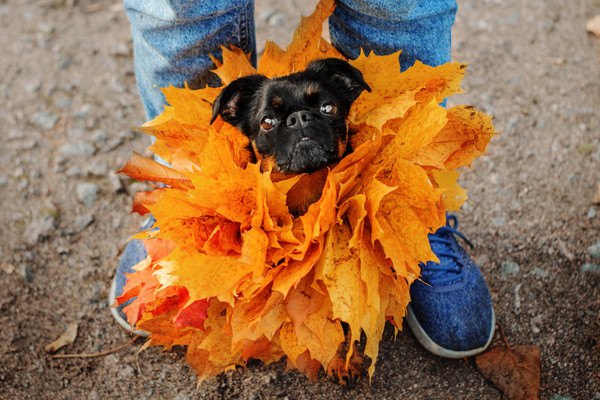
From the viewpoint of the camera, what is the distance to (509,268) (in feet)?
6.85

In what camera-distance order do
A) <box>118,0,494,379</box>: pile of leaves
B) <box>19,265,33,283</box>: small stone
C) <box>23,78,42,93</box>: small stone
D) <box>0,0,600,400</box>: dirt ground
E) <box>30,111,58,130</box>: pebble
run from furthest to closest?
<box>23,78,42,93</box>: small stone, <box>30,111,58,130</box>: pebble, <box>19,265,33,283</box>: small stone, <box>0,0,600,400</box>: dirt ground, <box>118,0,494,379</box>: pile of leaves

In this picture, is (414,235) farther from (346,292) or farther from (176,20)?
(176,20)

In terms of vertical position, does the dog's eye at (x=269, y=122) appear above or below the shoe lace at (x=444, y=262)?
above

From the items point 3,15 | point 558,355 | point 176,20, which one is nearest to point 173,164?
point 176,20

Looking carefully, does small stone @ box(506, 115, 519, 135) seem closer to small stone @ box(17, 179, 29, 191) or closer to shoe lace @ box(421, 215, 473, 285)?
shoe lace @ box(421, 215, 473, 285)

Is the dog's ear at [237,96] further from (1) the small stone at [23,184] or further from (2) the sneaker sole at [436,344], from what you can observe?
(1) the small stone at [23,184]

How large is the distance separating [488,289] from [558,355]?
29 centimetres

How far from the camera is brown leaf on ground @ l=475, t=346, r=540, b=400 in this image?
1.71 m

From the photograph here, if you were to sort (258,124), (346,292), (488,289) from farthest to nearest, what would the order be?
(488,289), (258,124), (346,292)

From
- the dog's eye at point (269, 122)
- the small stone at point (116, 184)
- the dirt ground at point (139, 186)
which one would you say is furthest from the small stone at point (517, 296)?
the small stone at point (116, 184)

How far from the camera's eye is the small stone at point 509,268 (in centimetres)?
207

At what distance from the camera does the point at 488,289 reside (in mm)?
1931

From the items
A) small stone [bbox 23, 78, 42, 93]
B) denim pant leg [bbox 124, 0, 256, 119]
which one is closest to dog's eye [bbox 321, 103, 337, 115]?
denim pant leg [bbox 124, 0, 256, 119]

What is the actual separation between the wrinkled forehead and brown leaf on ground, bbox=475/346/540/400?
996mm
